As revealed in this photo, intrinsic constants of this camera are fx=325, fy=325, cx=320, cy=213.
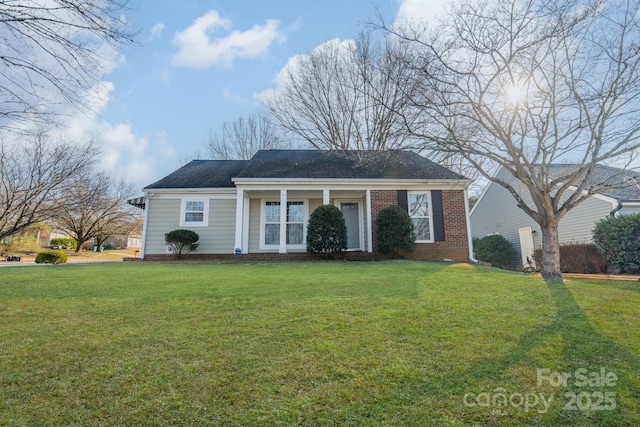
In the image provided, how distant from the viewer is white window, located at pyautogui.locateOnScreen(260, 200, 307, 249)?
12414 millimetres

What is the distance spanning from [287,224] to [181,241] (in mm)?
3848

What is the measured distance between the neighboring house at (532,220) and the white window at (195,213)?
11248 mm

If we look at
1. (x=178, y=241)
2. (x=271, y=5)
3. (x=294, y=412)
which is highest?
(x=271, y=5)

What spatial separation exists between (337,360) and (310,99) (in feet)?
61.7

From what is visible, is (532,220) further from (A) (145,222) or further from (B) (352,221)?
(A) (145,222)

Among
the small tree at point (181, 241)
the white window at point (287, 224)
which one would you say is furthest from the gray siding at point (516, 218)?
the small tree at point (181, 241)

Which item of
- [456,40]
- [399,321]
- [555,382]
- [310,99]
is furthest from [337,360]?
[310,99]

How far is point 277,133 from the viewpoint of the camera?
22.9 meters

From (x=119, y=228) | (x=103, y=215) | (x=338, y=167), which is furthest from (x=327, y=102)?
(x=119, y=228)

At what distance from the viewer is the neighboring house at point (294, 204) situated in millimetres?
11664

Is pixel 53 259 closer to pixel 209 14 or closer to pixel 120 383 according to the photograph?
pixel 209 14

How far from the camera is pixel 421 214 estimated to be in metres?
12.0

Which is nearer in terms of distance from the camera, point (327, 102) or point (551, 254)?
point (551, 254)

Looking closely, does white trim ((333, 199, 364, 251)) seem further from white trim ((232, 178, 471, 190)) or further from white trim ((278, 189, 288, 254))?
white trim ((278, 189, 288, 254))
